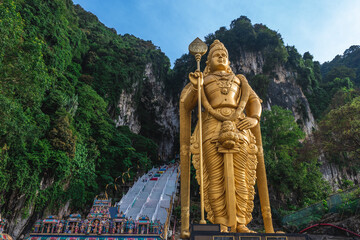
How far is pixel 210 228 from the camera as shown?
281 cm

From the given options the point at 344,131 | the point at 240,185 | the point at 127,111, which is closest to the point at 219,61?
the point at 240,185

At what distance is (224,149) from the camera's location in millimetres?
3926

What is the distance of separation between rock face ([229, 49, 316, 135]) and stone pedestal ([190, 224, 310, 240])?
71.9 ft

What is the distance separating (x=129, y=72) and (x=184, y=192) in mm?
22602

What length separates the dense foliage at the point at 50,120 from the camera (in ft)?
28.4

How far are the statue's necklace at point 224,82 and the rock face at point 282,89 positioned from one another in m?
20.3

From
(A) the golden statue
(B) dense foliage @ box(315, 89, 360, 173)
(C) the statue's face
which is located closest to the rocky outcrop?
(B) dense foliage @ box(315, 89, 360, 173)

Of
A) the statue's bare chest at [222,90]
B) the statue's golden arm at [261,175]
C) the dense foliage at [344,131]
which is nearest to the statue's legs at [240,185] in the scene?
the statue's golden arm at [261,175]

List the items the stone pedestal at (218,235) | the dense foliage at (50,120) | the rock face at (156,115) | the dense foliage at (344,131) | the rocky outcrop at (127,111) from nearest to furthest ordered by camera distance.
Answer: the stone pedestal at (218,235) → the dense foliage at (50,120) → the dense foliage at (344,131) → the rocky outcrop at (127,111) → the rock face at (156,115)

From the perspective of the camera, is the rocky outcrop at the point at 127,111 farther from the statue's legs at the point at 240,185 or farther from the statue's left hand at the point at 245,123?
the statue's legs at the point at 240,185

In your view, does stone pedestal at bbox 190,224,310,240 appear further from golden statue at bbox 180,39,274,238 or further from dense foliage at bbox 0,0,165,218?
dense foliage at bbox 0,0,165,218

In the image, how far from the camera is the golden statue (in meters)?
3.73

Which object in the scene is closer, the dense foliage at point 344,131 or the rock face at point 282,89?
the dense foliage at point 344,131

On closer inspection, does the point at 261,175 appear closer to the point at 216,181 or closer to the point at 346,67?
the point at 216,181
